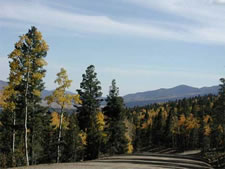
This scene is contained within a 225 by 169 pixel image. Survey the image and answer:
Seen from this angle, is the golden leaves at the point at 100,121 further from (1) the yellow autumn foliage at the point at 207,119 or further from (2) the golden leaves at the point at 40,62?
(1) the yellow autumn foliage at the point at 207,119

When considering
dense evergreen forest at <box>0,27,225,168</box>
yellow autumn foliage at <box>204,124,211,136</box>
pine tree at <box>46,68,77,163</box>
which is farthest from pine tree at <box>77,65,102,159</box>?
yellow autumn foliage at <box>204,124,211,136</box>

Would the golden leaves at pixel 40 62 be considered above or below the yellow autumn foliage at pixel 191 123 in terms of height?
above

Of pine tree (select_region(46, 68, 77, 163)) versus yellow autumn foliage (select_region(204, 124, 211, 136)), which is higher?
pine tree (select_region(46, 68, 77, 163))

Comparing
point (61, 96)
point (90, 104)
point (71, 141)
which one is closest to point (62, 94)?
point (61, 96)

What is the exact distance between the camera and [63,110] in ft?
114

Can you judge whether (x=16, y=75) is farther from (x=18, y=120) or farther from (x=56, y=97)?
(x=18, y=120)

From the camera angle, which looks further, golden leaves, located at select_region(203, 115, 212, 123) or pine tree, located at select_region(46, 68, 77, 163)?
golden leaves, located at select_region(203, 115, 212, 123)

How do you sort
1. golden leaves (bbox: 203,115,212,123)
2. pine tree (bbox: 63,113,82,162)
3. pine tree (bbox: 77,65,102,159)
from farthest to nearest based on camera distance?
golden leaves (bbox: 203,115,212,123) → pine tree (bbox: 63,113,82,162) → pine tree (bbox: 77,65,102,159)

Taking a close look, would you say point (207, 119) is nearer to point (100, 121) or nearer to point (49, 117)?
point (100, 121)

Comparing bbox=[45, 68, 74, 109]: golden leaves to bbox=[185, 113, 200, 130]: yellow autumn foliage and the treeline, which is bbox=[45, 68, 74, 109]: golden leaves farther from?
bbox=[185, 113, 200, 130]: yellow autumn foliage

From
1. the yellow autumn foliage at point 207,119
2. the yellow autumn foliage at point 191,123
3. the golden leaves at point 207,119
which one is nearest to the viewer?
the yellow autumn foliage at point 191,123

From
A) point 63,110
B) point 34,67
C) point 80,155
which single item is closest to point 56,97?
point 63,110

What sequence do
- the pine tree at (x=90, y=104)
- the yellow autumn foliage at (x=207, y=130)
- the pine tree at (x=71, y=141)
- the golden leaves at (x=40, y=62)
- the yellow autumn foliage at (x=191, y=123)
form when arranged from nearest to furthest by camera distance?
the golden leaves at (x=40, y=62) < the pine tree at (x=90, y=104) < the pine tree at (x=71, y=141) < the yellow autumn foliage at (x=207, y=130) < the yellow autumn foliage at (x=191, y=123)

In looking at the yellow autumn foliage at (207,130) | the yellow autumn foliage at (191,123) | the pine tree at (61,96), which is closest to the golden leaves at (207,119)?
the yellow autumn foliage at (191,123)
